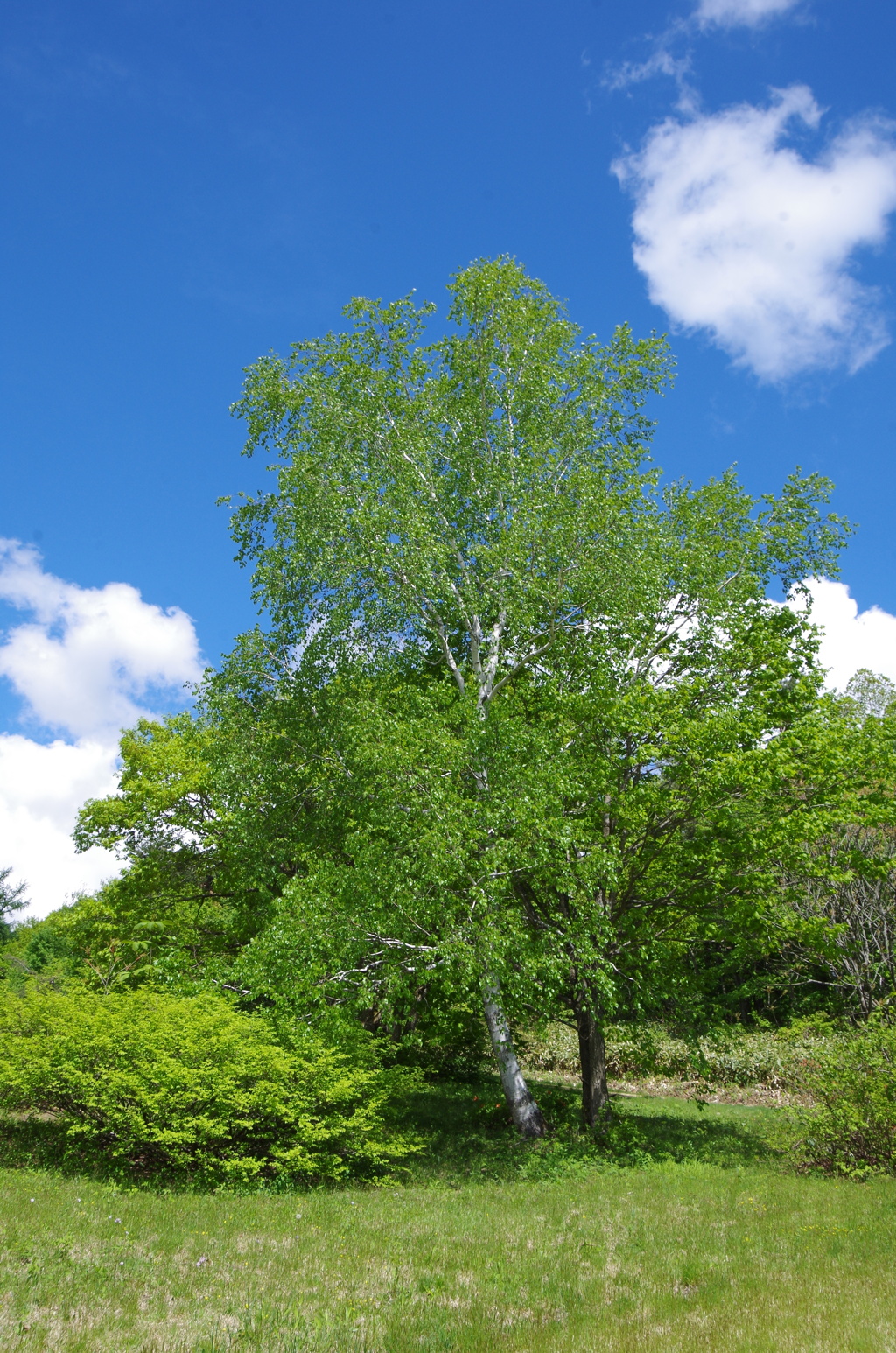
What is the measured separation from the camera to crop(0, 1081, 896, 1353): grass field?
5.30 meters

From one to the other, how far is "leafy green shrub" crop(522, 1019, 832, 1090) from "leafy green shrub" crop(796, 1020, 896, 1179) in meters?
3.55

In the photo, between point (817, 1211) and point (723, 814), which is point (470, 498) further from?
point (817, 1211)

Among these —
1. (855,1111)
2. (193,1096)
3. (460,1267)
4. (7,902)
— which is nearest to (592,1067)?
(855,1111)

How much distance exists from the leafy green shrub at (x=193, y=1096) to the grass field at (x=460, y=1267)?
2.58 feet

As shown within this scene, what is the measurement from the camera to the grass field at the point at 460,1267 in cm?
530

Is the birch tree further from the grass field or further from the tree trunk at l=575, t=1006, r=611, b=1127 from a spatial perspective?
the grass field

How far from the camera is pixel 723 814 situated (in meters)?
13.3

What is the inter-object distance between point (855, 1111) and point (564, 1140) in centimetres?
484

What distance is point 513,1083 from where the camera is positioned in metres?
Answer: 14.4

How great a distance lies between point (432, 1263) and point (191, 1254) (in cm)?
202

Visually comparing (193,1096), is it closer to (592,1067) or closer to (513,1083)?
(513,1083)

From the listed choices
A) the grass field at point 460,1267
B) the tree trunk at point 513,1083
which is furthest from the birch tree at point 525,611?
the grass field at point 460,1267

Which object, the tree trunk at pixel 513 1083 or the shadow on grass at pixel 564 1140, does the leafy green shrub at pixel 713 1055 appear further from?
the tree trunk at pixel 513 1083

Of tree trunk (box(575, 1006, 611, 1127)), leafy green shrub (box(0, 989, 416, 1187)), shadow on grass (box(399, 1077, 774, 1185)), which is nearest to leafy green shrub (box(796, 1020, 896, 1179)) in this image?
shadow on grass (box(399, 1077, 774, 1185))
